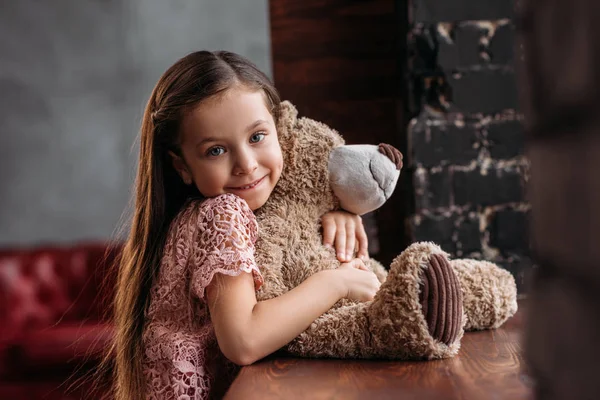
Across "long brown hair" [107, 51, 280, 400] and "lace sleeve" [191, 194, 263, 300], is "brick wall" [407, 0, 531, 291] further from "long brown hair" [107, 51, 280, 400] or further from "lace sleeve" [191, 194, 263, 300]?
"lace sleeve" [191, 194, 263, 300]

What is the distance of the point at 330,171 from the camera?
41.8 inches

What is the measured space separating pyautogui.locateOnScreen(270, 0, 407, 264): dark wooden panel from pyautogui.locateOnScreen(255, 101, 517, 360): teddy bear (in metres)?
1.61

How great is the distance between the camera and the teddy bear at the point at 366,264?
820 mm

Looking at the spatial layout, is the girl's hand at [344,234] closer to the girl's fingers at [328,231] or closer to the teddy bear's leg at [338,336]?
the girl's fingers at [328,231]

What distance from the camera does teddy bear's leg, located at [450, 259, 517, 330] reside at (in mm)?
983

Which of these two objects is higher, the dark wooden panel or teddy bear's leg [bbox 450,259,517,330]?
the dark wooden panel

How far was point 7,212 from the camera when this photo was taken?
359 cm

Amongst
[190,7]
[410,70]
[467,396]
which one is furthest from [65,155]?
[467,396]

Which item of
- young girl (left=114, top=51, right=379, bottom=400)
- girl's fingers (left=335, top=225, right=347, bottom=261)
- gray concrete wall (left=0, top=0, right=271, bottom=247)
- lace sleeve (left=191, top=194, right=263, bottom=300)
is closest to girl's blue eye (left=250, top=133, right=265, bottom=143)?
young girl (left=114, top=51, right=379, bottom=400)

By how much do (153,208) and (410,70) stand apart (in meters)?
1.14

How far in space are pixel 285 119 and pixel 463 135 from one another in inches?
38.5

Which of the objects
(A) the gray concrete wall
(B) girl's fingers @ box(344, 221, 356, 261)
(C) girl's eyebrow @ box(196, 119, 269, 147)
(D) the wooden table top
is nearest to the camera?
(D) the wooden table top

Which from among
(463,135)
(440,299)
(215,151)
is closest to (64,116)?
(463,135)

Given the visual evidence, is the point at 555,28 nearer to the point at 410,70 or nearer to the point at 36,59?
the point at 410,70
